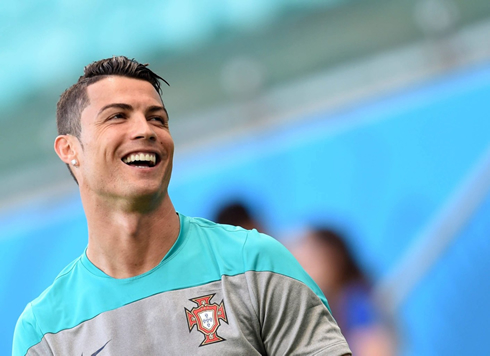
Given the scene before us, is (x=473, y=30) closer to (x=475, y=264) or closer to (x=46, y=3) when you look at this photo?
(x=475, y=264)

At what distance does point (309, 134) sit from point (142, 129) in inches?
82.2

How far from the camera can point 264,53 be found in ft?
11.9

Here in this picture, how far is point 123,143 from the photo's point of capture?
123 cm

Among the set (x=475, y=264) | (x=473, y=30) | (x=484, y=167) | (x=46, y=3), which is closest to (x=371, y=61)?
(x=473, y=30)

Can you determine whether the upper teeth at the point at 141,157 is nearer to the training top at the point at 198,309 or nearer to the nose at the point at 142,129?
the nose at the point at 142,129

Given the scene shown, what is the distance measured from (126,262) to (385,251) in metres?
1.73

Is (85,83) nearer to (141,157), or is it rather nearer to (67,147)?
(67,147)

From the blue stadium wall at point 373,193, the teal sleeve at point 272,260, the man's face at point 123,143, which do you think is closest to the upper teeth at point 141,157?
the man's face at point 123,143

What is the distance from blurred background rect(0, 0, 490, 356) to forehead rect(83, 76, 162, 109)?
134cm

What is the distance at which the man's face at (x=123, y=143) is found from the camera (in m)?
1.21

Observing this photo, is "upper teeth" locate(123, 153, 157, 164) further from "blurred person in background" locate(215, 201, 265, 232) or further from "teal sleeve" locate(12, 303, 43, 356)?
"blurred person in background" locate(215, 201, 265, 232)

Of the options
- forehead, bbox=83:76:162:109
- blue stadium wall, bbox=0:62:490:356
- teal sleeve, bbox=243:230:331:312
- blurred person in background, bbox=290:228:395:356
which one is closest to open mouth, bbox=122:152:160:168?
forehead, bbox=83:76:162:109

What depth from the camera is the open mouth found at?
121cm

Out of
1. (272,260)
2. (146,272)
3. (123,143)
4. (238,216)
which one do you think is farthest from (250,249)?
(238,216)
